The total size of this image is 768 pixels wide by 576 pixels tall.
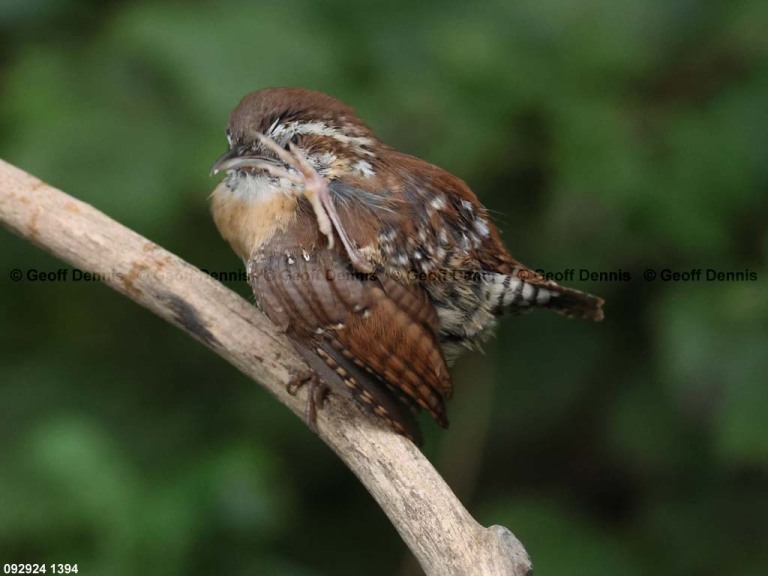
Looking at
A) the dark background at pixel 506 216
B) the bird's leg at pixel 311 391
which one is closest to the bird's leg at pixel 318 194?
the bird's leg at pixel 311 391

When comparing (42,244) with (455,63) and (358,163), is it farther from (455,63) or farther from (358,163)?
(455,63)

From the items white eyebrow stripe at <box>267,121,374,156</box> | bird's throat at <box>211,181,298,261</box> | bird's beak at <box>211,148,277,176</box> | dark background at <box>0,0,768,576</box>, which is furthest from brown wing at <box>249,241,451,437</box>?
dark background at <box>0,0,768,576</box>

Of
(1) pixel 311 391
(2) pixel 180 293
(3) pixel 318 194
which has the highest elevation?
(3) pixel 318 194

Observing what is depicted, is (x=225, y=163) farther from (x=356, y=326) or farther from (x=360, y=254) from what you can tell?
(x=356, y=326)

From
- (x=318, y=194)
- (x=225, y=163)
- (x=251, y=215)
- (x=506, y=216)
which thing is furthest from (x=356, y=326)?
(x=506, y=216)

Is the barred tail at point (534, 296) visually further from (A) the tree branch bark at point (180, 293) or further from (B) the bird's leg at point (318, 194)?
(A) the tree branch bark at point (180, 293)
